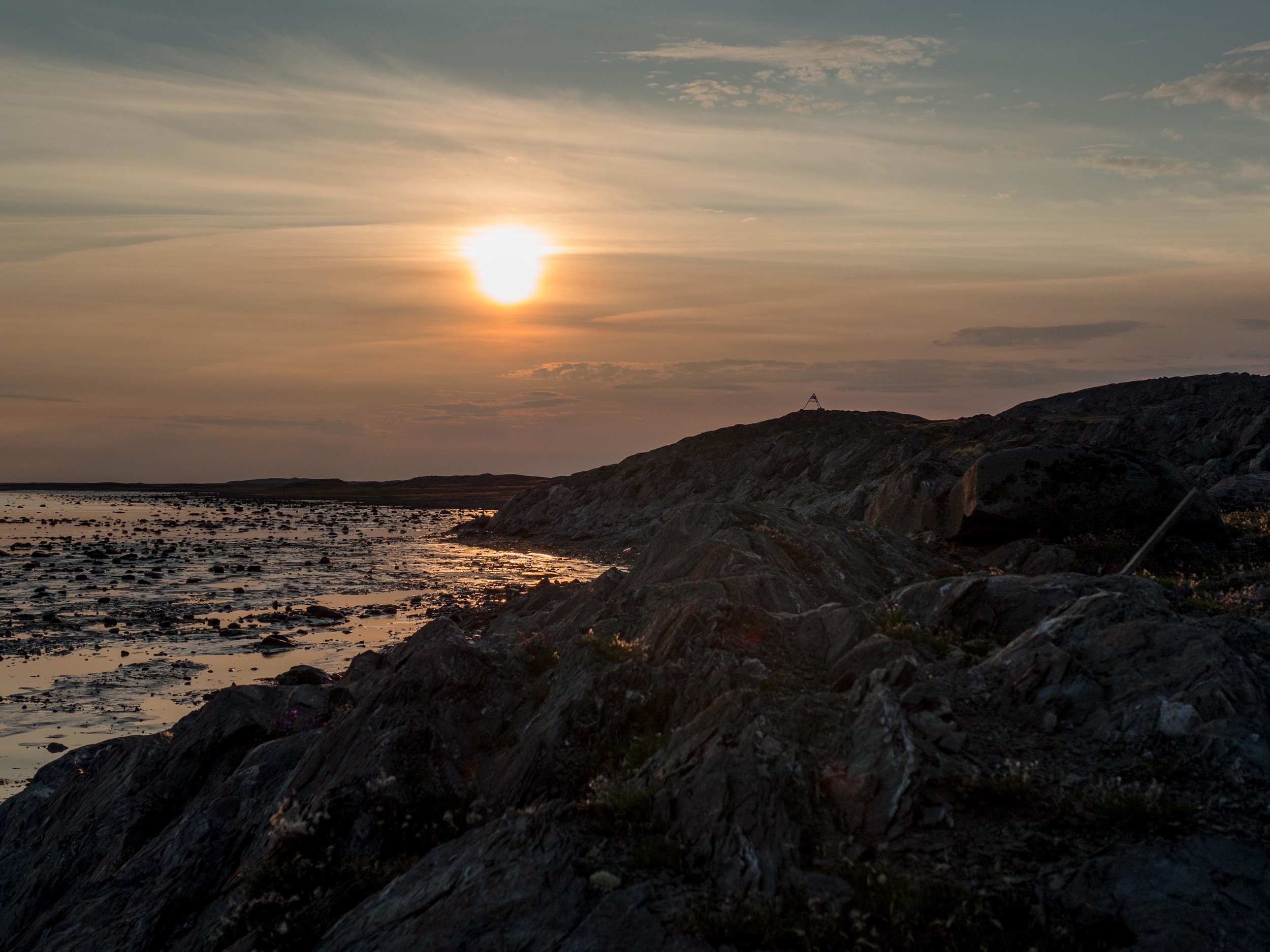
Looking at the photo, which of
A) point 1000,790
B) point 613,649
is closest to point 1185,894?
point 1000,790

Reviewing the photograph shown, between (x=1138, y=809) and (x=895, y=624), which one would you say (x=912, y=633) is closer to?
(x=895, y=624)

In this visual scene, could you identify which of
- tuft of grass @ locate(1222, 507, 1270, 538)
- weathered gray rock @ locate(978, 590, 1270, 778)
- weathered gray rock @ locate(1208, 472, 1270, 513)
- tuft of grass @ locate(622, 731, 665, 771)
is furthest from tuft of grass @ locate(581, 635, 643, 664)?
weathered gray rock @ locate(1208, 472, 1270, 513)

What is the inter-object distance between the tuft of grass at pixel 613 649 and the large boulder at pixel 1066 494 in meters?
17.9

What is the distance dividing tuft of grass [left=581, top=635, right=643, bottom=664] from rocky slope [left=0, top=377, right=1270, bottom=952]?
0.05m

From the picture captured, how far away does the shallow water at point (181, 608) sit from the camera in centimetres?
2322

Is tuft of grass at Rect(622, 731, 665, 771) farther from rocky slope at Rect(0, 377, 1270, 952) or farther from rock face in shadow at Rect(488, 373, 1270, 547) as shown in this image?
rock face in shadow at Rect(488, 373, 1270, 547)

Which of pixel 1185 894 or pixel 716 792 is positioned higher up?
pixel 716 792

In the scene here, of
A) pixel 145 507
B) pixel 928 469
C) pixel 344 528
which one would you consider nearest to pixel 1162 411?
pixel 928 469

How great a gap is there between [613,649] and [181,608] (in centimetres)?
3472

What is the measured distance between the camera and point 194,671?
27078 mm

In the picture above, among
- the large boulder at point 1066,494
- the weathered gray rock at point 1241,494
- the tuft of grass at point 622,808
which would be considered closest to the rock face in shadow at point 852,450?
the large boulder at point 1066,494

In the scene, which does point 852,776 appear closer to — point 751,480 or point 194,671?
point 194,671

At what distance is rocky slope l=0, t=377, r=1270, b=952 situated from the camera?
7.27 metres

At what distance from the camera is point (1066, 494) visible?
2586 cm
